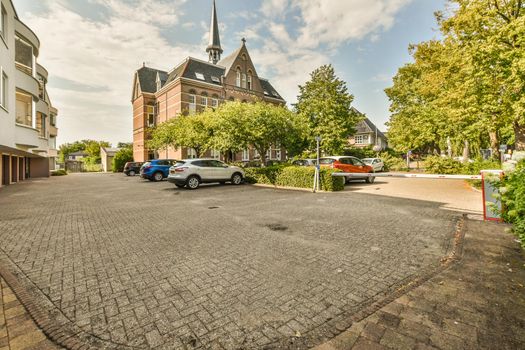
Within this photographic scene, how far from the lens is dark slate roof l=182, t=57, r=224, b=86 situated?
115 feet

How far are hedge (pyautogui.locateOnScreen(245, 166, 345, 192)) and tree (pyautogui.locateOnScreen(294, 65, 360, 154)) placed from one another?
37.2ft

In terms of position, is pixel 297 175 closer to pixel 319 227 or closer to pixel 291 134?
pixel 291 134

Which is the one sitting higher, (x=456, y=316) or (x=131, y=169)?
(x=131, y=169)

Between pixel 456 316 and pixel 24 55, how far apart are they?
26.0 m

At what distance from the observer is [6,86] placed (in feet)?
43.8

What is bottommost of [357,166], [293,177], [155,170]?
[293,177]

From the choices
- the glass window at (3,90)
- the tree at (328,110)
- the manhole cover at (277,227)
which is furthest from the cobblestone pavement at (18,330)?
the tree at (328,110)

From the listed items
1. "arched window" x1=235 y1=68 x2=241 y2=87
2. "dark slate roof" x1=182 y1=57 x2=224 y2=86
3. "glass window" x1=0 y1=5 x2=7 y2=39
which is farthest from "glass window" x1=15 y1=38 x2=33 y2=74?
"arched window" x1=235 y1=68 x2=241 y2=87

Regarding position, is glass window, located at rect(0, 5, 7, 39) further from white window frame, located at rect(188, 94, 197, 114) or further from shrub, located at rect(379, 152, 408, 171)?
shrub, located at rect(379, 152, 408, 171)

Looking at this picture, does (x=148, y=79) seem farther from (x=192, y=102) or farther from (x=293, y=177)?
(x=293, y=177)

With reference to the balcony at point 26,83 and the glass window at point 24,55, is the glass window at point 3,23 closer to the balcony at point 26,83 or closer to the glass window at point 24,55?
the balcony at point 26,83

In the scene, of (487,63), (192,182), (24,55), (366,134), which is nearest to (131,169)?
(24,55)

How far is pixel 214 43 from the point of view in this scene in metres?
46.0

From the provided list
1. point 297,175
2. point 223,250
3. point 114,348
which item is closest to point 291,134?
point 297,175
